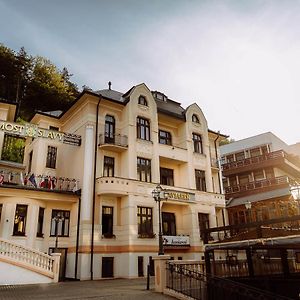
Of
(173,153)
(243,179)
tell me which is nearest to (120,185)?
(173,153)

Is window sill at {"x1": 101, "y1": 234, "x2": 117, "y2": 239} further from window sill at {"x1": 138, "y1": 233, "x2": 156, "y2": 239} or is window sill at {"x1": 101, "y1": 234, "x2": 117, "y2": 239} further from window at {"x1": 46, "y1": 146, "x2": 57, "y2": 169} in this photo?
window at {"x1": 46, "y1": 146, "x2": 57, "y2": 169}

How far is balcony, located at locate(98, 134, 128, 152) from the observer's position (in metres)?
24.0

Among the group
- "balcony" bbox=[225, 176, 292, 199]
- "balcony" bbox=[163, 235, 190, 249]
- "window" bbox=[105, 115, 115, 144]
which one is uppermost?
"window" bbox=[105, 115, 115, 144]

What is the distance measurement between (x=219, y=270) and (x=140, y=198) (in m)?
10.7

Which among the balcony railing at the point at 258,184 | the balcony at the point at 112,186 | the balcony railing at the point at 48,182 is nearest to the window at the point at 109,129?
the balcony at the point at 112,186

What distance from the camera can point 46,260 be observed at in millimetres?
17625

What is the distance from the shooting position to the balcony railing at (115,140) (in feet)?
80.1

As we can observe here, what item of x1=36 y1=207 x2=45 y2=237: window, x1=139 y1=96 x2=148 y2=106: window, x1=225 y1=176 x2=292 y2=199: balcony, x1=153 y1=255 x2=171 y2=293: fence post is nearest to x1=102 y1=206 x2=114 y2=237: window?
x1=36 y1=207 x2=45 y2=237: window

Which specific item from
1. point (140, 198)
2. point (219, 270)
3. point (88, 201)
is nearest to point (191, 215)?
point (140, 198)

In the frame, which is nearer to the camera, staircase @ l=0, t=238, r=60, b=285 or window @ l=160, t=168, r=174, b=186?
staircase @ l=0, t=238, r=60, b=285

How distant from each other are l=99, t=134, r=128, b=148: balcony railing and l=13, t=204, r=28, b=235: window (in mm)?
7393

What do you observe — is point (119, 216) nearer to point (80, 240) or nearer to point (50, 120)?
point (80, 240)

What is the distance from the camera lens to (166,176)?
28.0 metres

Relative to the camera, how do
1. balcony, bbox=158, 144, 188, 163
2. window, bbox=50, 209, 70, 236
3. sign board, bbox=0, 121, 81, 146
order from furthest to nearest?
balcony, bbox=158, 144, 188, 163
window, bbox=50, 209, 70, 236
sign board, bbox=0, 121, 81, 146
